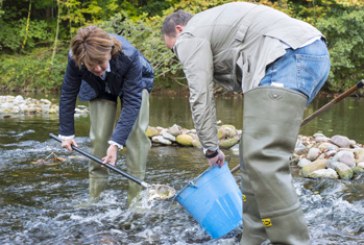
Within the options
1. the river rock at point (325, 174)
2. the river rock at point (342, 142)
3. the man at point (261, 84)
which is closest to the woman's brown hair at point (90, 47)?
the man at point (261, 84)

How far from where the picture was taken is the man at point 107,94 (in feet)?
9.87

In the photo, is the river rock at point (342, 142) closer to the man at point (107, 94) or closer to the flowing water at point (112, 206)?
the flowing water at point (112, 206)

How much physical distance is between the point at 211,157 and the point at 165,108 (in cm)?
995

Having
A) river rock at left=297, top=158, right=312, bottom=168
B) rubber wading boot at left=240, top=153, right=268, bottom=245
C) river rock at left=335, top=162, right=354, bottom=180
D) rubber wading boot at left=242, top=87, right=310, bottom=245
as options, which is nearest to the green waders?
rubber wading boot at left=240, top=153, right=268, bottom=245

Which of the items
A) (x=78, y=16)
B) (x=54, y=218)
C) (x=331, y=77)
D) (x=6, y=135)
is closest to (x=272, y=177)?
(x=54, y=218)

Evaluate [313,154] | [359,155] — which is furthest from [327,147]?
[359,155]

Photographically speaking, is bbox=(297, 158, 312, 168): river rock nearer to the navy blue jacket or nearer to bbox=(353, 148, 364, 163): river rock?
bbox=(353, 148, 364, 163): river rock

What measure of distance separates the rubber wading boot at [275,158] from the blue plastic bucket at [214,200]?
2.09 ft

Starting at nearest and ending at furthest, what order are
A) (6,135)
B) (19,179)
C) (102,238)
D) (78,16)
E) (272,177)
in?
(272,177), (102,238), (19,179), (6,135), (78,16)

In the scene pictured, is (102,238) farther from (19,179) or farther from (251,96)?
(19,179)

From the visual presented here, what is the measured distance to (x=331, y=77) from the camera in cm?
1639

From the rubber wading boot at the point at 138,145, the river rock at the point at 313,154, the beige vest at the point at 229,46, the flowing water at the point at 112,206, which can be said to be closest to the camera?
the beige vest at the point at 229,46

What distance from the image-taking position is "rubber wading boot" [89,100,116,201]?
3678 millimetres

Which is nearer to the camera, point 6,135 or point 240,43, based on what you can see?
point 240,43
